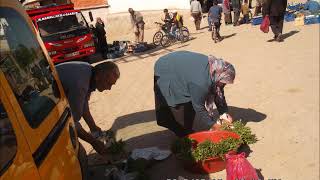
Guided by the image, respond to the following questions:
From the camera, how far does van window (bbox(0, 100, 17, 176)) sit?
2617 millimetres

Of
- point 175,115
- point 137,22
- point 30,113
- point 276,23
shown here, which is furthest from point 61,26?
point 30,113

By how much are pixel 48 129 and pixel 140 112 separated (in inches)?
205

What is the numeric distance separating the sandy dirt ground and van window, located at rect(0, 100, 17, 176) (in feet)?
9.76

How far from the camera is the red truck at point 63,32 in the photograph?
15.7 metres

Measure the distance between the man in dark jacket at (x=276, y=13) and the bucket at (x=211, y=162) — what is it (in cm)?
850

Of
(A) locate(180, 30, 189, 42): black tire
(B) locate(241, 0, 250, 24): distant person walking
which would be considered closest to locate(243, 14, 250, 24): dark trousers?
(B) locate(241, 0, 250, 24): distant person walking

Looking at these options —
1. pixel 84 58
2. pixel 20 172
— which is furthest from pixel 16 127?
pixel 84 58

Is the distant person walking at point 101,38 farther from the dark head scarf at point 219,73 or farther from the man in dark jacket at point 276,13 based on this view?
the dark head scarf at point 219,73

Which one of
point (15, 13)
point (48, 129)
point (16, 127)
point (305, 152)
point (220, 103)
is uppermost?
point (15, 13)

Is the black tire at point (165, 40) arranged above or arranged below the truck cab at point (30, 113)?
below

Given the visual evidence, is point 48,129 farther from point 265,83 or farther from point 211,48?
point 211,48

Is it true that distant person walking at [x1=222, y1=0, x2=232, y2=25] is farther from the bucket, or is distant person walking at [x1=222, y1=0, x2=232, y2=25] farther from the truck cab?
the truck cab

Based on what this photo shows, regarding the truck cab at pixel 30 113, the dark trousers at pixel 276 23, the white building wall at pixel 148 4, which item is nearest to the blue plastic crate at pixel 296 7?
the dark trousers at pixel 276 23

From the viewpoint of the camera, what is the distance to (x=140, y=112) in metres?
8.53
